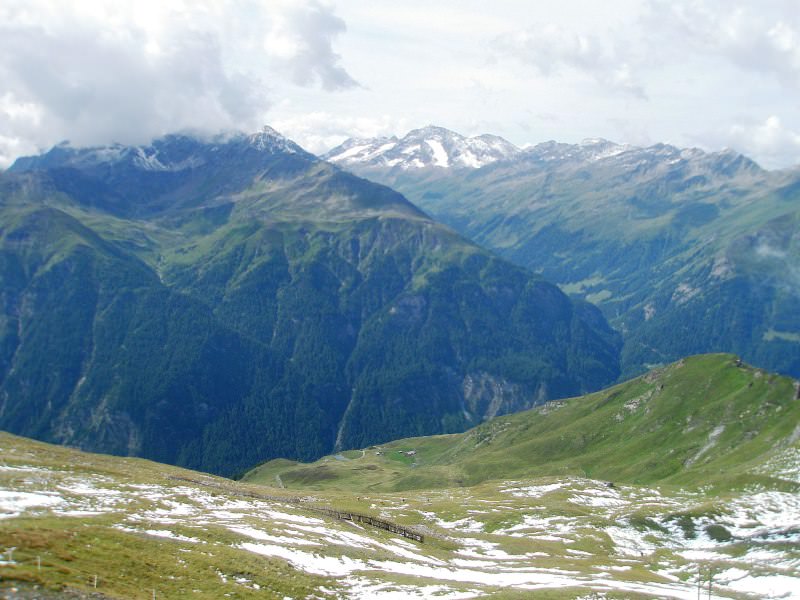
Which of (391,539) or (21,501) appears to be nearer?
(21,501)

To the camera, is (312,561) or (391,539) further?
(391,539)

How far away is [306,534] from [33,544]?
121ft

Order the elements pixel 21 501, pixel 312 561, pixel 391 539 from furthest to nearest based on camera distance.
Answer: pixel 391 539 < pixel 21 501 < pixel 312 561

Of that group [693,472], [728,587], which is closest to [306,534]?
[728,587]

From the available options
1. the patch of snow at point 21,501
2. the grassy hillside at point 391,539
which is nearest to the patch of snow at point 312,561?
the grassy hillside at point 391,539

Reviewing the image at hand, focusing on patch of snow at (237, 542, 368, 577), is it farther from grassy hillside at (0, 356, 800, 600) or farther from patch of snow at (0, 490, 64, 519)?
patch of snow at (0, 490, 64, 519)

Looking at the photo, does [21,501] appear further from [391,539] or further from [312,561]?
[391,539]

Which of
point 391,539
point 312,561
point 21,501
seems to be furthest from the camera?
point 391,539

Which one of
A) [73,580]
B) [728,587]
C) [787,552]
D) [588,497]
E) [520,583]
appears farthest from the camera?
[588,497]

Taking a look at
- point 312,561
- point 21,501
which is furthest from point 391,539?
point 21,501

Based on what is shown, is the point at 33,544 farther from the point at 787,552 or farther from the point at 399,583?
the point at 787,552

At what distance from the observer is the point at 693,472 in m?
189

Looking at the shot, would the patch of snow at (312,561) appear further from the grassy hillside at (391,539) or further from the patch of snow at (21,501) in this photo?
the patch of snow at (21,501)

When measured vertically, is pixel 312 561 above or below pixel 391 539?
below
